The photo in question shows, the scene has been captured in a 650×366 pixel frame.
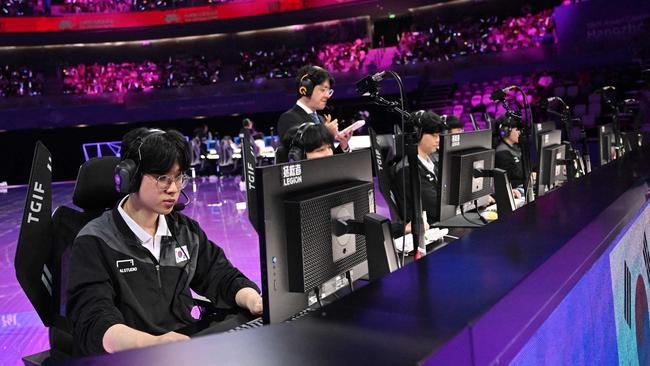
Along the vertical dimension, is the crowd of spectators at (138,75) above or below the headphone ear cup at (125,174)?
above

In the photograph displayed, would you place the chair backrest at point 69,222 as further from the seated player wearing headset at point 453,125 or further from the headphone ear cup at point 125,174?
the seated player wearing headset at point 453,125

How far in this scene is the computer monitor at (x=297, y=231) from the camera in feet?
4.04

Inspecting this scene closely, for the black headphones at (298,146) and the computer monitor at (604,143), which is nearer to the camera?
the black headphones at (298,146)

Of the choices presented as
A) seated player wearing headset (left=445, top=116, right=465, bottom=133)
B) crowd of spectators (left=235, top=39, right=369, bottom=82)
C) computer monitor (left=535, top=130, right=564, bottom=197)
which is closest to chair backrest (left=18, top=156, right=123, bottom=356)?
computer monitor (left=535, top=130, right=564, bottom=197)

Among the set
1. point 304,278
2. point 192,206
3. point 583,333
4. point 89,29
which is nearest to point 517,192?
point 583,333

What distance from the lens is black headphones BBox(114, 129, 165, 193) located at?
1.69m

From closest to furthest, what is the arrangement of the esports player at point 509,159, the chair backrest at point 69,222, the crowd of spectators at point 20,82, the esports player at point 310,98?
1. the chair backrest at point 69,222
2. the esports player at point 310,98
3. the esports player at point 509,159
4. the crowd of spectators at point 20,82

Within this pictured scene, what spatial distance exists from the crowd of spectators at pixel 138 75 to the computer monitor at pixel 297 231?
66.4 feet

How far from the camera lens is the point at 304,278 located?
1273 millimetres

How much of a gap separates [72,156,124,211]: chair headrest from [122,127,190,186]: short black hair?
206 millimetres

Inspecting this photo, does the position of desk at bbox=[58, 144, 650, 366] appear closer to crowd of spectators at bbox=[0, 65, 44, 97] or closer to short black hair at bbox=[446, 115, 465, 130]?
short black hair at bbox=[446, 115, 465, 130]

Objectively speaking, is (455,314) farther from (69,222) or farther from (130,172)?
(69,222)

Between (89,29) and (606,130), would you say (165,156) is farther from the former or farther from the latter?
(89,29)

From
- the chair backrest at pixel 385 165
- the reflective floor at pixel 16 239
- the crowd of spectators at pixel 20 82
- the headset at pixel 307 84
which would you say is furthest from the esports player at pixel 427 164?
the crowd of spectators at pixel 20 82
